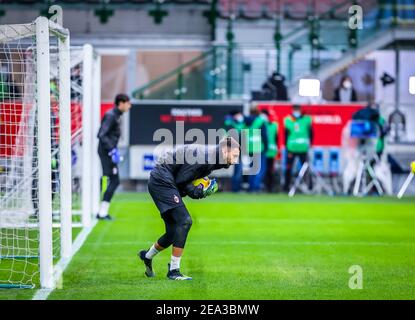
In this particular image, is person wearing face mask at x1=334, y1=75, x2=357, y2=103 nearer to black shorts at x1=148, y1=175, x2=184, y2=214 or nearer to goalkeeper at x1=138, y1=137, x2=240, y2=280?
goalkeeper at x1=138, y1=137, x2=240, y2=280

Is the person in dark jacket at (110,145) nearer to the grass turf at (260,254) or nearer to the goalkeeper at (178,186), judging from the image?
the grass turf at (260,254)

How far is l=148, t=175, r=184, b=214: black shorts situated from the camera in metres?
11.2

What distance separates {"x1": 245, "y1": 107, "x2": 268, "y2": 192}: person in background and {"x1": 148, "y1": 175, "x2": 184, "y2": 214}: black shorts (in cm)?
1393

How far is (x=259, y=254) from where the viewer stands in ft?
45.3

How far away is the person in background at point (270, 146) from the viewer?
25.7 m

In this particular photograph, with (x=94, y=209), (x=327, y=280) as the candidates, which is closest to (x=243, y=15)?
(x=94, y=209)

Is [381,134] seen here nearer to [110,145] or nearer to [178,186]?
[110,145]

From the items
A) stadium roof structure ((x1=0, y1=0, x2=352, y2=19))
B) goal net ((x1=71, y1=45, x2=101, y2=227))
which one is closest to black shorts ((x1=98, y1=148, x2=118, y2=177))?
goal net ((x1=71, y1=45, x2=101, y2=227))

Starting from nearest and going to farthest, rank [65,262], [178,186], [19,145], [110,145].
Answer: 1. [178,186]
2. [65,262]
3. [19,145]
4. [110,145]

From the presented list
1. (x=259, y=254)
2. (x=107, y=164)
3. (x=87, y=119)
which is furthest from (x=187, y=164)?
(x=107, y=164)

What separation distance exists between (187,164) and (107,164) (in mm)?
7425

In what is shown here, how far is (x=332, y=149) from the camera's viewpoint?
86.6ft

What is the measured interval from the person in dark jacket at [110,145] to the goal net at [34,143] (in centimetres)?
92

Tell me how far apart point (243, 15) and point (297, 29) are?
2.86 metres
